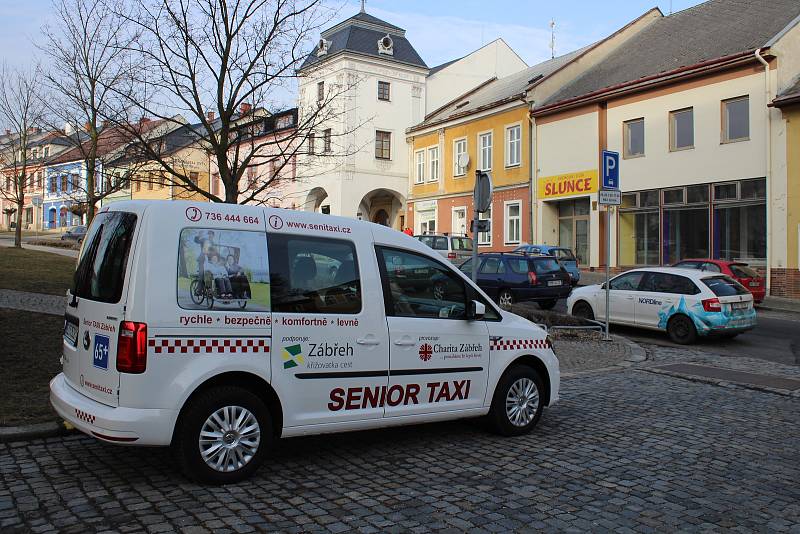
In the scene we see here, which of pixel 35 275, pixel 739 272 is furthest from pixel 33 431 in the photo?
pixel 739 272

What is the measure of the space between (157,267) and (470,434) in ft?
11.1

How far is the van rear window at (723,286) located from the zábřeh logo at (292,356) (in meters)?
10.5

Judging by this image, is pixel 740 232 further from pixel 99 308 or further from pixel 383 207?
pixel 383 207

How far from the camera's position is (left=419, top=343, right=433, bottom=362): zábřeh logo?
228 inches

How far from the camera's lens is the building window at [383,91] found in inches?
1652

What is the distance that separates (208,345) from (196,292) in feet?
1.23

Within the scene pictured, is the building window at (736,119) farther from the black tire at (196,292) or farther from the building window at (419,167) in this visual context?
the black tire at (196,292)

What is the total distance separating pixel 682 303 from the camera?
1342 centimetres

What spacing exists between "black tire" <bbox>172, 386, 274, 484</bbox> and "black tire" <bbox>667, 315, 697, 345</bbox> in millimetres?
10516

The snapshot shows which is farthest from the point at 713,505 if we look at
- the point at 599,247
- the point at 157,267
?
the point at 599,247

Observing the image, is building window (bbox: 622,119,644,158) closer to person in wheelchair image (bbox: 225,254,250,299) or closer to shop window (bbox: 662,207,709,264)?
shop window (bbox: 662,207,709,264)

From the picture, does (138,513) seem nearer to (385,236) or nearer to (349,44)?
(385,236)

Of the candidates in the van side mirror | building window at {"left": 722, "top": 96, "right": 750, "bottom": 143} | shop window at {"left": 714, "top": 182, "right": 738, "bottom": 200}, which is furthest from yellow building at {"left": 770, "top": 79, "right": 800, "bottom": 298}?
the van side mirror

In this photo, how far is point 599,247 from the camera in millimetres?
28203
